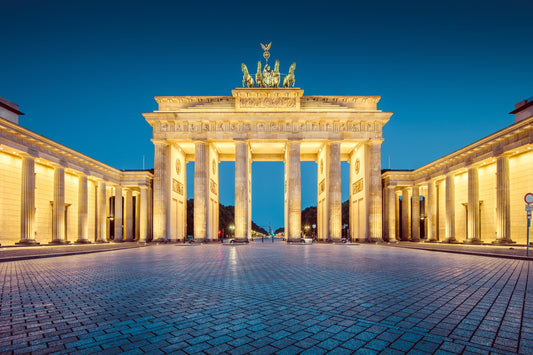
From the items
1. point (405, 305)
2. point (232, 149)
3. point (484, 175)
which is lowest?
point (405, 305)

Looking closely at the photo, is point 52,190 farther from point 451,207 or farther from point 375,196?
point 451,207

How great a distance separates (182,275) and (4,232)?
2843 centimetres

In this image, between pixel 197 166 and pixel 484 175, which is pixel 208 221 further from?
pixel 484 175

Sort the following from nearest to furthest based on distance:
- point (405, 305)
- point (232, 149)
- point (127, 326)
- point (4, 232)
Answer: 1. point (127, 326)
2. point (405, 305)
3. point (4, 232)
4. point (232, 149)

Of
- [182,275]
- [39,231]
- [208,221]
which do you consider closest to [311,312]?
[182,275]

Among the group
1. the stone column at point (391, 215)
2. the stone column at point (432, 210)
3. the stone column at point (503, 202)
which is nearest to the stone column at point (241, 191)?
the stone column at point (391, 215)

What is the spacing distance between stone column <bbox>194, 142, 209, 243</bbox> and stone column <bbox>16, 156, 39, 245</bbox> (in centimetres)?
1561

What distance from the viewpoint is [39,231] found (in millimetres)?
33156

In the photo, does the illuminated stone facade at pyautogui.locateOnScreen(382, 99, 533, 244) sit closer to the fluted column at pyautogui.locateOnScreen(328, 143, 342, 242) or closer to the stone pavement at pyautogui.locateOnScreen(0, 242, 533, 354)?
the fluted column at pyautogui.locateOnScreen(328, 143, 342, 242)

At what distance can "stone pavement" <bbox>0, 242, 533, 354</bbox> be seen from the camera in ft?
12.0

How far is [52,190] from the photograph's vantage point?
3506 centimetres

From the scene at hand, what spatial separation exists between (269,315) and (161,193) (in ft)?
112

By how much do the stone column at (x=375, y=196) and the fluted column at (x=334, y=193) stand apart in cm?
378

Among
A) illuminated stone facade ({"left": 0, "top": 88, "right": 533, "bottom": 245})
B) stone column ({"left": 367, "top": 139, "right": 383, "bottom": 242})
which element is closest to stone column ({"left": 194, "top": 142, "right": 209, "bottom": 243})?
illuminated stone facade ({"left": 0, "top": 88, "right": 533, "bottom": 245})
